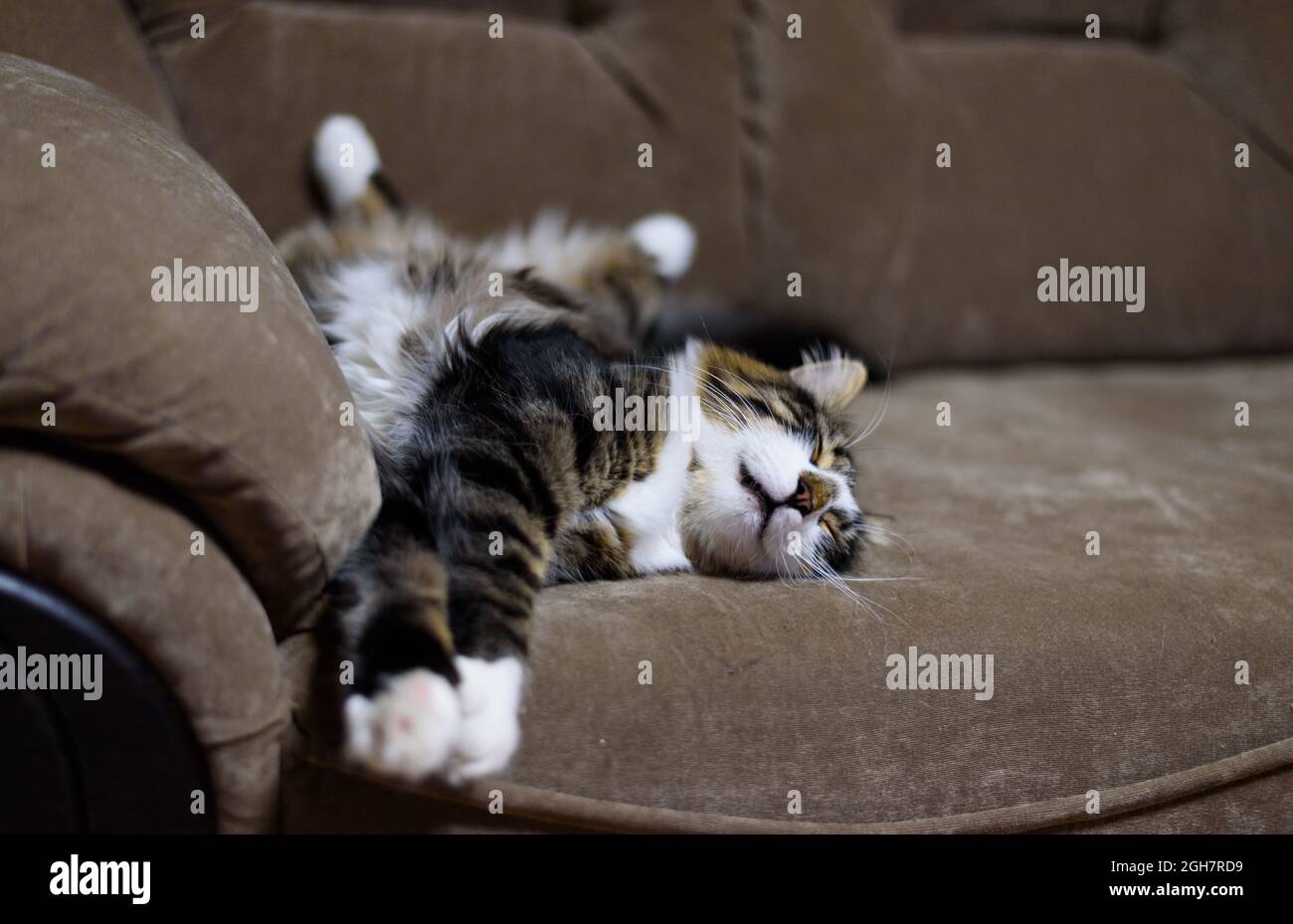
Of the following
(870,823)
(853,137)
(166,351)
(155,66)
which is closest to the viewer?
(166,351)

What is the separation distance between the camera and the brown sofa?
84 centimetres

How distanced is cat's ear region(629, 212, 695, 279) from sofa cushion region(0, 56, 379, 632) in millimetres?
938

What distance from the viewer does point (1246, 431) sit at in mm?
1823

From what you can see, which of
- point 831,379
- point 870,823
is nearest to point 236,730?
point 870,823

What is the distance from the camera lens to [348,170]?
164 cm

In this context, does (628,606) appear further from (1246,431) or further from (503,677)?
(1246,431)

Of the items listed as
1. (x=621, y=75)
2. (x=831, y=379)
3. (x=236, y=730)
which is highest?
(x=621, y=75)

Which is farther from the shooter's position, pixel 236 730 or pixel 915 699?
pixel 915 699

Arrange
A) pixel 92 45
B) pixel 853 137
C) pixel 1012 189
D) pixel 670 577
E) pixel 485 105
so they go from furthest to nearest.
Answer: pixel 1012 189 → pixel 853 137 → pixel 485 105 → pixel 92 45 → pixel 670 577

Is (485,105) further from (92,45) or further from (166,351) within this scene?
(166,351)

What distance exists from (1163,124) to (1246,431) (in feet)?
2.60

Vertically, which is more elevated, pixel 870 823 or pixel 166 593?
pixel 166 593

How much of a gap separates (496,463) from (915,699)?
1.68ft
